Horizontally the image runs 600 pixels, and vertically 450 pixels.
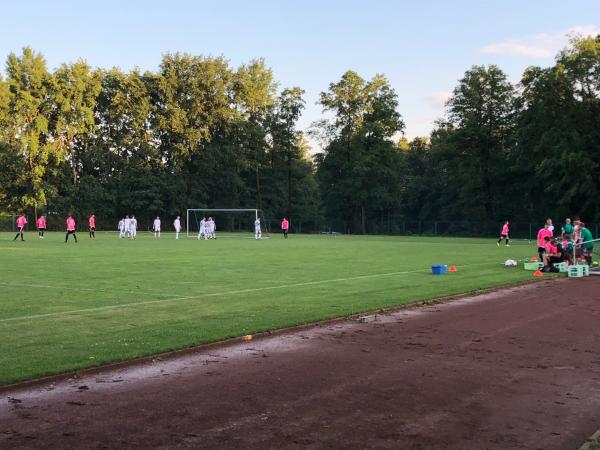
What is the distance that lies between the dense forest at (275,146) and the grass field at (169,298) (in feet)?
149

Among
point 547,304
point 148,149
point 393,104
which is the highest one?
point 393,104

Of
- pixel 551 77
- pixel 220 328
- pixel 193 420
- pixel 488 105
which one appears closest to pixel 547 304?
pixel 220 328

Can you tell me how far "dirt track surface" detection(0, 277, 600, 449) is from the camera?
5.29 metres

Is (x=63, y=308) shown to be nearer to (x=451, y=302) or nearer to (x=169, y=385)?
(x=169, y=385)

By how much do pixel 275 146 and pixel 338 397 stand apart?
84.1m

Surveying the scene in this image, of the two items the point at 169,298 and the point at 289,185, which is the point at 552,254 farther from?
the point at 289,185

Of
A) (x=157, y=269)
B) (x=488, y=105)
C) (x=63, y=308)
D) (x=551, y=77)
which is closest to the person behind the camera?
(x=63, y=308)

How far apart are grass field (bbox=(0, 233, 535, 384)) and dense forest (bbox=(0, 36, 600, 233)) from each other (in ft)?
149

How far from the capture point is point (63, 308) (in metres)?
12.4

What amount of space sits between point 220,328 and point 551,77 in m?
60.6

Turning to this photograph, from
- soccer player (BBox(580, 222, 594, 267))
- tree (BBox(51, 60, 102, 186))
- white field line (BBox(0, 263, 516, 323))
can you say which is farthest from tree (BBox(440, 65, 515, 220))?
white field line (BBox(0, 263, 516, 323))

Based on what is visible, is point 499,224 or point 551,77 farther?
point 499,224

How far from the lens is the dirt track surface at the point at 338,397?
5293 millimetres

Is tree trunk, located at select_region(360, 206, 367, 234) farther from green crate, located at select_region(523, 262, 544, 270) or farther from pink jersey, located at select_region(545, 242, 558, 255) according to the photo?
green crate, located at select_region(523, 262, 544, 270)
